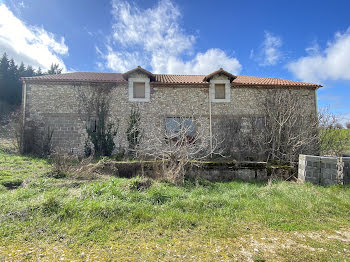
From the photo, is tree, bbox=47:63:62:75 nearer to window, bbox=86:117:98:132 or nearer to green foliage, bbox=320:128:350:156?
window, bbox=86:117:98:132

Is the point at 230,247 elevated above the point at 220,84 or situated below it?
below

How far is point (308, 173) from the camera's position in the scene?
6129mm

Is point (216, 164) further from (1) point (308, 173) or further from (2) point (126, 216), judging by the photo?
(2) point (126, 216)

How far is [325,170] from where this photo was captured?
19.2 feet

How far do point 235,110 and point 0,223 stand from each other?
1263cm

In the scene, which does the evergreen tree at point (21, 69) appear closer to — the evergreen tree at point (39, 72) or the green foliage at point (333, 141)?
the evergreen tree at point (39, 72)

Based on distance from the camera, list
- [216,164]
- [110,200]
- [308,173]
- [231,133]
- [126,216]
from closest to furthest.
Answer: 1. [126,216]
2. [110,200]
3. [308,173]
4. [216,164]
5. [231,133]

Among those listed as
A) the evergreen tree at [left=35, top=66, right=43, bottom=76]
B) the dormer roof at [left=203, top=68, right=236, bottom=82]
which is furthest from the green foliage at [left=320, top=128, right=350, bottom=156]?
the evergreen tree at [left=35, top=66, right=43, bottom=76]

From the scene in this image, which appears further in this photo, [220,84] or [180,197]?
[220,84]

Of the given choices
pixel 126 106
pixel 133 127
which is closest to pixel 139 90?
pixel 126 106

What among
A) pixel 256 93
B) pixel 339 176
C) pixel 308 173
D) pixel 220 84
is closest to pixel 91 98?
pixel 220 84

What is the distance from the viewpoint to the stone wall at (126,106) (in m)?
11.7

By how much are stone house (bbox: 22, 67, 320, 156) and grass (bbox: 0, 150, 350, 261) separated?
24.3 ft

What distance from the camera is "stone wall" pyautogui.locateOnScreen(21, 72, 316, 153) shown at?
11695 mm
